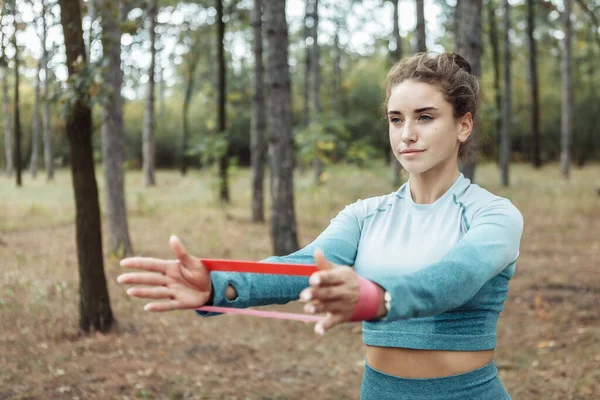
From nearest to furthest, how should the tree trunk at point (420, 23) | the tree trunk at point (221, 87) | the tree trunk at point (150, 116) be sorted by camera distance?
1. the tree trunk at point (420, 23)
2. the tree trunk at point (221, 87)
3. the tree trunk at point (150, 116)

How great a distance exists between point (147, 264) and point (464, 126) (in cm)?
109

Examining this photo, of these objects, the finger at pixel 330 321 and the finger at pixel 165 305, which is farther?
the finger at pixel 165 305

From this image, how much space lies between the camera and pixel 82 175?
637cm

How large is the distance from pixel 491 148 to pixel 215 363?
116 ft

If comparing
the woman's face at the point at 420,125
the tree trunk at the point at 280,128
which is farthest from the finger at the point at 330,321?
the tree trunk at the point at 280,128

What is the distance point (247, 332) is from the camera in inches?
302

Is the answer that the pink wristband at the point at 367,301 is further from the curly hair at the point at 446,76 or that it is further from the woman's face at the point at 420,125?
the curly hair at the point at 446,76

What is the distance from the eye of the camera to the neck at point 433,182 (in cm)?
211

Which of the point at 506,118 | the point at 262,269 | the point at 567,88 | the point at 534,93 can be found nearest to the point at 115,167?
the point at 262,269

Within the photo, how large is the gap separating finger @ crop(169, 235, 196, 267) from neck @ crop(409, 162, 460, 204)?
2.60ft

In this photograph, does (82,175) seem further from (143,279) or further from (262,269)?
(262,269)

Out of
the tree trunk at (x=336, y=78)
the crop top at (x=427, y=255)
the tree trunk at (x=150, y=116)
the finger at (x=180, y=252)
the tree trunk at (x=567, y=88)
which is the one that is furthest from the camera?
the tree trunk at (x=336, y=78)

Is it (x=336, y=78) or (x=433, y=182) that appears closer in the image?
(x=433, y=182)

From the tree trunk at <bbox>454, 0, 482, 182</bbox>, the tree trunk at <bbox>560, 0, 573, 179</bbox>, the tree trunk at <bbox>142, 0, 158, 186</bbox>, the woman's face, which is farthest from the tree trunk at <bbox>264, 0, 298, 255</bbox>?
the tree trunk at <bbox>560, 0, 573, 179</bbox>
